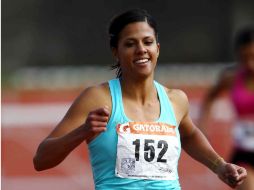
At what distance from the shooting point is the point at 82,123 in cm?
449

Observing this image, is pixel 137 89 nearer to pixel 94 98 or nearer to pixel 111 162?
pixel 94 98

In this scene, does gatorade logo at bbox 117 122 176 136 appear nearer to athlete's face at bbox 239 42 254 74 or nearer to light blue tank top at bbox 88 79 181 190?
light blue tank top at bbox 88 79 181 190

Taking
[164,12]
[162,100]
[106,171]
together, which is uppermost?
[164,12]

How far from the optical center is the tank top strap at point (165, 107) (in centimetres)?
470

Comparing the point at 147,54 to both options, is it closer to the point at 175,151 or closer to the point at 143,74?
the point at 143,74

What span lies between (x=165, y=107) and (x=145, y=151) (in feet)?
1.04

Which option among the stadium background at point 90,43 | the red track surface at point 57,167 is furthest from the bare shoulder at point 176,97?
the stadium background at point 90,43

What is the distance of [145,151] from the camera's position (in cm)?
455

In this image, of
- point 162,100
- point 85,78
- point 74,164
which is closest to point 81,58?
point 85,78

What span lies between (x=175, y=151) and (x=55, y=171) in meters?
8.06

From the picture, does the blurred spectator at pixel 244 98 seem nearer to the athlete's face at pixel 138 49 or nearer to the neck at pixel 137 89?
the neck at pixel 137 89

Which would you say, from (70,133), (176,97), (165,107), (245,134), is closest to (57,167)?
(245,134)

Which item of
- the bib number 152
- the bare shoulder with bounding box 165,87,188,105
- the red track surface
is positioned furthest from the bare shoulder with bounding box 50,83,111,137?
the red track surface

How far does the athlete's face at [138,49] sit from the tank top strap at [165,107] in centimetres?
18
